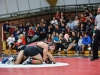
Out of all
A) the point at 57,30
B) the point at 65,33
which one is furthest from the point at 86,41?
the point at 57,30

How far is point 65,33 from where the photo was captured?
1852 centimetres

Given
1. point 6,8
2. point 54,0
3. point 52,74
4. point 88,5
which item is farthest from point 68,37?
point 52,74

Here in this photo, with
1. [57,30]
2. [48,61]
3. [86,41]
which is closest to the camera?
[48,61]

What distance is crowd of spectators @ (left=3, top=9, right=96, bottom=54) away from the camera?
17.0 metres

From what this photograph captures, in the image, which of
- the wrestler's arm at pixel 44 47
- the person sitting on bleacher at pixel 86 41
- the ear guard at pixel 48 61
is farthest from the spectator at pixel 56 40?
the wrestler's arm at pixel 44 47

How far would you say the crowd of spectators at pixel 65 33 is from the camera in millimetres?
17047

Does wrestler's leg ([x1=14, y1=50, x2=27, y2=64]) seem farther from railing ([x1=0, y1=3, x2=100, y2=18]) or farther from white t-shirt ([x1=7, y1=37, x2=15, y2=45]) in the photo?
railing ([x1=0, y1=3, x2=100, y2=18])

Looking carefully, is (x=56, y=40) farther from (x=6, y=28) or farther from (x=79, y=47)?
(x=6, y=28)

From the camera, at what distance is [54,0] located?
2381 cm

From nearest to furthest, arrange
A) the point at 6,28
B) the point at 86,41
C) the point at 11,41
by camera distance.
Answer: the point at 86,41 → the point at 11,41 → the point at 6,28

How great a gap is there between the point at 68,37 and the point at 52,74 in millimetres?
12042

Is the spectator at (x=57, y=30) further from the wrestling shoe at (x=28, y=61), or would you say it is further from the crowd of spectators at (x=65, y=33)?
the wrestling shoe at (x=28, y=61)

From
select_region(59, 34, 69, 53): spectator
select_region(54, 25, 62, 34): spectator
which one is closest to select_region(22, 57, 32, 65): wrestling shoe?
select_region(59, 34, 69, 53): spectator

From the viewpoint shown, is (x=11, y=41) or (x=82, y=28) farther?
(x=11, y=41)
